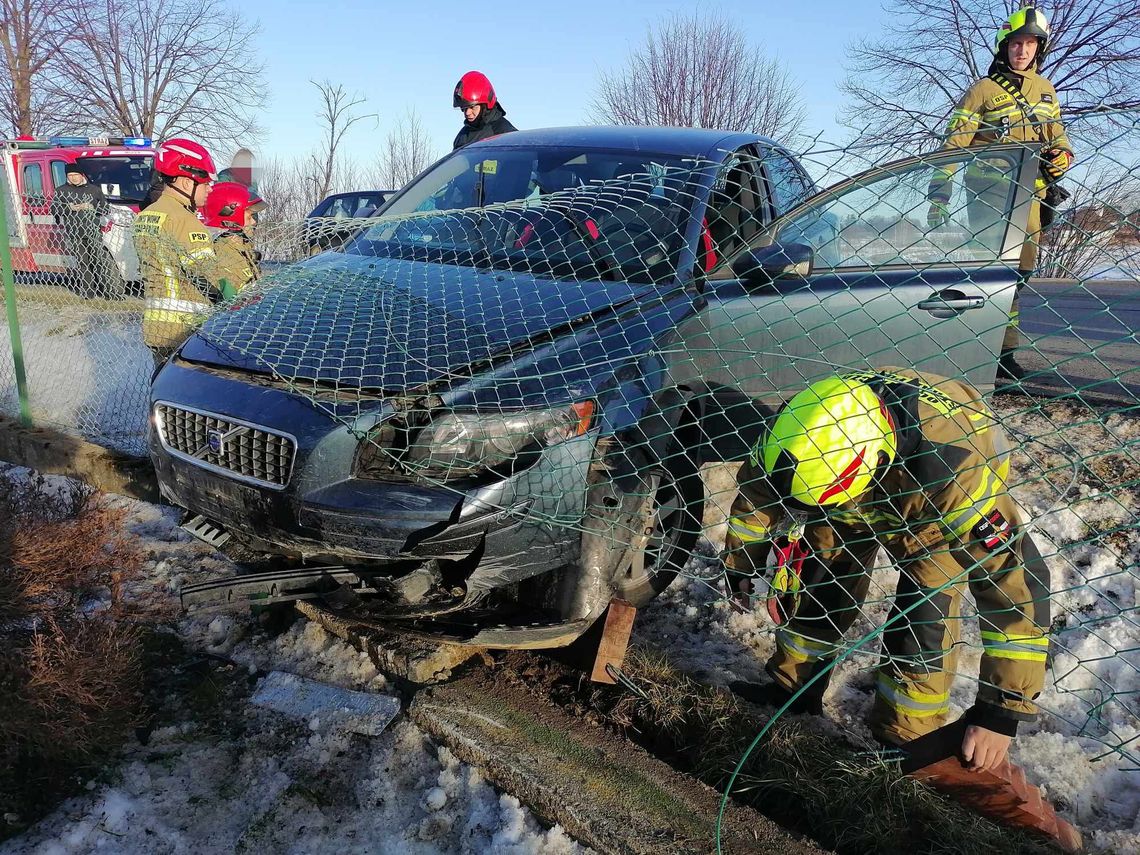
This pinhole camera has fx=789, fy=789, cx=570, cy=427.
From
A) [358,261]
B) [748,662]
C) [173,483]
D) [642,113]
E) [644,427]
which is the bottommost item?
[748,662]

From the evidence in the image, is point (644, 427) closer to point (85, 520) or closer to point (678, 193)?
point (678, 193)

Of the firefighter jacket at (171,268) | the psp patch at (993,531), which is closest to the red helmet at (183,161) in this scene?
the firefighter jacket at (171,268)

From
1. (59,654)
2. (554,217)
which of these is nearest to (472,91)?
(554,217)

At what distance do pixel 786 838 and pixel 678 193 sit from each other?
230 centimetres

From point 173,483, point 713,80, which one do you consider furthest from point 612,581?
point 713,80

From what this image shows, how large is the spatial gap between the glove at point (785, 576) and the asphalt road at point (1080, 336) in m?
0.93

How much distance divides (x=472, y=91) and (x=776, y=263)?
3.29 m

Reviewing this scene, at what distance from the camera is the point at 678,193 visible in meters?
3.17

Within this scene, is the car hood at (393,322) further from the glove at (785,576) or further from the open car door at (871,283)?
the glove at (785,576)

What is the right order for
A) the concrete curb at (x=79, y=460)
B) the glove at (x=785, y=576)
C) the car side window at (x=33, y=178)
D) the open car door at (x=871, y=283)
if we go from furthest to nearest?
the car side window at (x=33, y=178), the concrete curb at (x=79, y=460), the open car door at (x=871, y=283), the glove at (x=785, y=576)

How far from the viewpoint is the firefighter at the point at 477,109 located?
5195 millimetres

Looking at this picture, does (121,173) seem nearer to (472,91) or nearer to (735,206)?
(472,91)

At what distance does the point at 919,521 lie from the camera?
7.46ft

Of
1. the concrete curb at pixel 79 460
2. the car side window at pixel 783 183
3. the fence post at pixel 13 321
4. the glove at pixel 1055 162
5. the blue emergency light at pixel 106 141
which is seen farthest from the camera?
the blue emergency light at pixel 106 141
